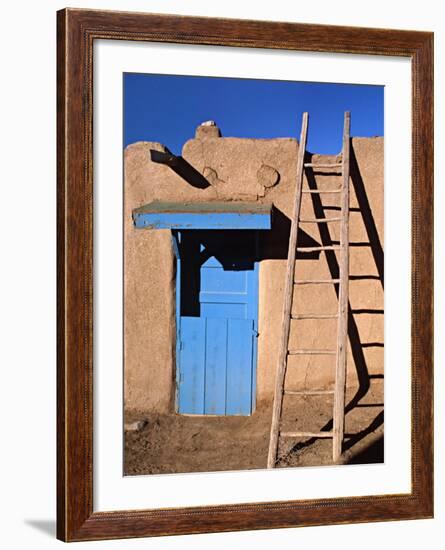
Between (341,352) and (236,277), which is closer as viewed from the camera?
(341,352)

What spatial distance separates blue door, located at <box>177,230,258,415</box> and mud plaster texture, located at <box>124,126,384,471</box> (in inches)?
3.5

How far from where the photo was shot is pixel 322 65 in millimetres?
3865

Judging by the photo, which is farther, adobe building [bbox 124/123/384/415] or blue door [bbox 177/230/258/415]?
blue door [bbox 177/230/258/415]

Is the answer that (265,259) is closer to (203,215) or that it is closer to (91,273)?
(203,215)

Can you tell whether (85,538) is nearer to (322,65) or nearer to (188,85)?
(322,65)

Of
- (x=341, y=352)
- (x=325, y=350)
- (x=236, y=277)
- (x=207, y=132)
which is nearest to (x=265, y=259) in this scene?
(x=236, y=277)

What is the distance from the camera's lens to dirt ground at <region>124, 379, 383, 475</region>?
19.4ft

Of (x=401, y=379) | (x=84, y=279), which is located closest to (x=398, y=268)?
(x=401, y=379)

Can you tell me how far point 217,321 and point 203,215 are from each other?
3.12ft

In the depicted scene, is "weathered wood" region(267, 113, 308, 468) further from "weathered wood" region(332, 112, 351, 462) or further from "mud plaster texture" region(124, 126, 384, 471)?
"mud plaster texture" region(124, 126, 384, 471)

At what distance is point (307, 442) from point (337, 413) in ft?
2.03

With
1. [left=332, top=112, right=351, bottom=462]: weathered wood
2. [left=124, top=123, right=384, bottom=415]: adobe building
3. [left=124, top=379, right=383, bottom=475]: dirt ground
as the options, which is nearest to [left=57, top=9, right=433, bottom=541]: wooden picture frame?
[left=332, top=112, right=351, bottom=462]: weathered wood

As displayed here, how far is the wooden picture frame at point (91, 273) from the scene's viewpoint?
3.50m

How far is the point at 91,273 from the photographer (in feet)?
11.6
